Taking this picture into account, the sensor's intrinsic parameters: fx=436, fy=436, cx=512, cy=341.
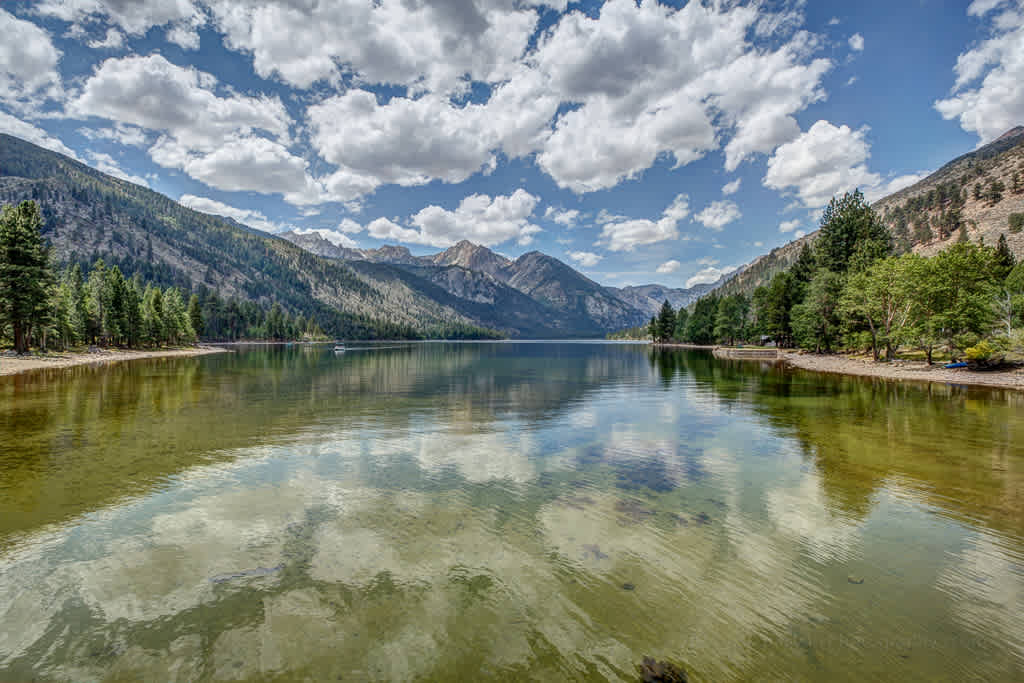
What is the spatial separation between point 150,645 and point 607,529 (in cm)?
990

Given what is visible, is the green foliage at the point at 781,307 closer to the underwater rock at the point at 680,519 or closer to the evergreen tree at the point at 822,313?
the evergreen tree at the point at 822,313

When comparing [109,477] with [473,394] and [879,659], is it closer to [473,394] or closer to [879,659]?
[879,659]

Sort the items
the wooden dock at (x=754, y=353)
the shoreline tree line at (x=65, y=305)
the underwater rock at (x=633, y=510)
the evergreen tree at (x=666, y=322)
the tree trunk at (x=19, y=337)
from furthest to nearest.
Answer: the evergreen tree at (x=666, y=322), the wooden dock at (x=754, y=353), the tree trunk at (x=19, y=337), the shoreline tree line at (x=65, y=305), the underwater rock at (x=633, y=510)

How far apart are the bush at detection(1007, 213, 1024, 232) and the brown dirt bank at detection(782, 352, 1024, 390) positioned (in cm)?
14661

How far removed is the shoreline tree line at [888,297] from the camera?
54.1m

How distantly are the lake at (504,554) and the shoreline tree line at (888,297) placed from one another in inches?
1651

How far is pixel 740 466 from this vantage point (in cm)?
1850

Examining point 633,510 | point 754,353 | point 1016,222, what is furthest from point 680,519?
point 1016,222

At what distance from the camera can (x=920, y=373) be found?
54.4m

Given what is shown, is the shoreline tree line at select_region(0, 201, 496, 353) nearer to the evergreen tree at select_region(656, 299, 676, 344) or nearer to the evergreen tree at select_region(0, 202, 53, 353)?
the evergreen tree at select_region(0, 202, 53, 353)

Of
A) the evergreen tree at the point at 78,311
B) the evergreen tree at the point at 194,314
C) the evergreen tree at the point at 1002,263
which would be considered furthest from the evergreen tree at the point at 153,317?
the evergreen tree at the point at 1002,263

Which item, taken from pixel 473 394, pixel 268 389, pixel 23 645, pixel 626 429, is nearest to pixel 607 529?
pixel 23 645

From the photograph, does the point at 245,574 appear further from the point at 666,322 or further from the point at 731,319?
the point at 666,322

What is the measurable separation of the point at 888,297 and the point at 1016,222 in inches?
6051
